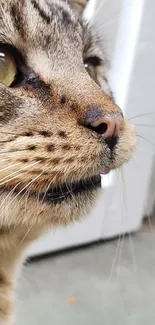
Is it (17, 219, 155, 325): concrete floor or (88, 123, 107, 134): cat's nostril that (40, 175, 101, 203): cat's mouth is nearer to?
(88, 123, 107, 134): cat's nostril

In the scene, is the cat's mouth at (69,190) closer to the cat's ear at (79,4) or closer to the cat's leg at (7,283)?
the cat's leg at (7,283)

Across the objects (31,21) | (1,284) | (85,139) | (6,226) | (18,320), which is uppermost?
(31,21)

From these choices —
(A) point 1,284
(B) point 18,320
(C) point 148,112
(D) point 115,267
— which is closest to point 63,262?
(D) point 115,267

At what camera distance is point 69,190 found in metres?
0.58

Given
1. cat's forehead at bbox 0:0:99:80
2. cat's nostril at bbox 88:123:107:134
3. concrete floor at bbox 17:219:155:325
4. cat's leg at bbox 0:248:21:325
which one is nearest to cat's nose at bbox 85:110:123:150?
cat's nostril at bbox 88:123:107:134

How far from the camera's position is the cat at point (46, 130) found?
56cm

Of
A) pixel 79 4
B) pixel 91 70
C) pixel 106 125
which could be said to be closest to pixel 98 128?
pixel 106 125

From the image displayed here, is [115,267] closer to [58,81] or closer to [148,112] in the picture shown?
[148,112]

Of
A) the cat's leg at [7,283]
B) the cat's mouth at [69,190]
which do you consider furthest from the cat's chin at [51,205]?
the cat's leg at [7,283]

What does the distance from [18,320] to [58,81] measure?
490 millimetres

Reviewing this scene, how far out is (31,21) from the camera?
2.07 feet

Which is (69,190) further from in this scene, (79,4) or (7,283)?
(79,4)

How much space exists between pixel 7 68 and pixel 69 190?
6.3 inches

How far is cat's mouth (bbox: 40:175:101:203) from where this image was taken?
1.90 ft
